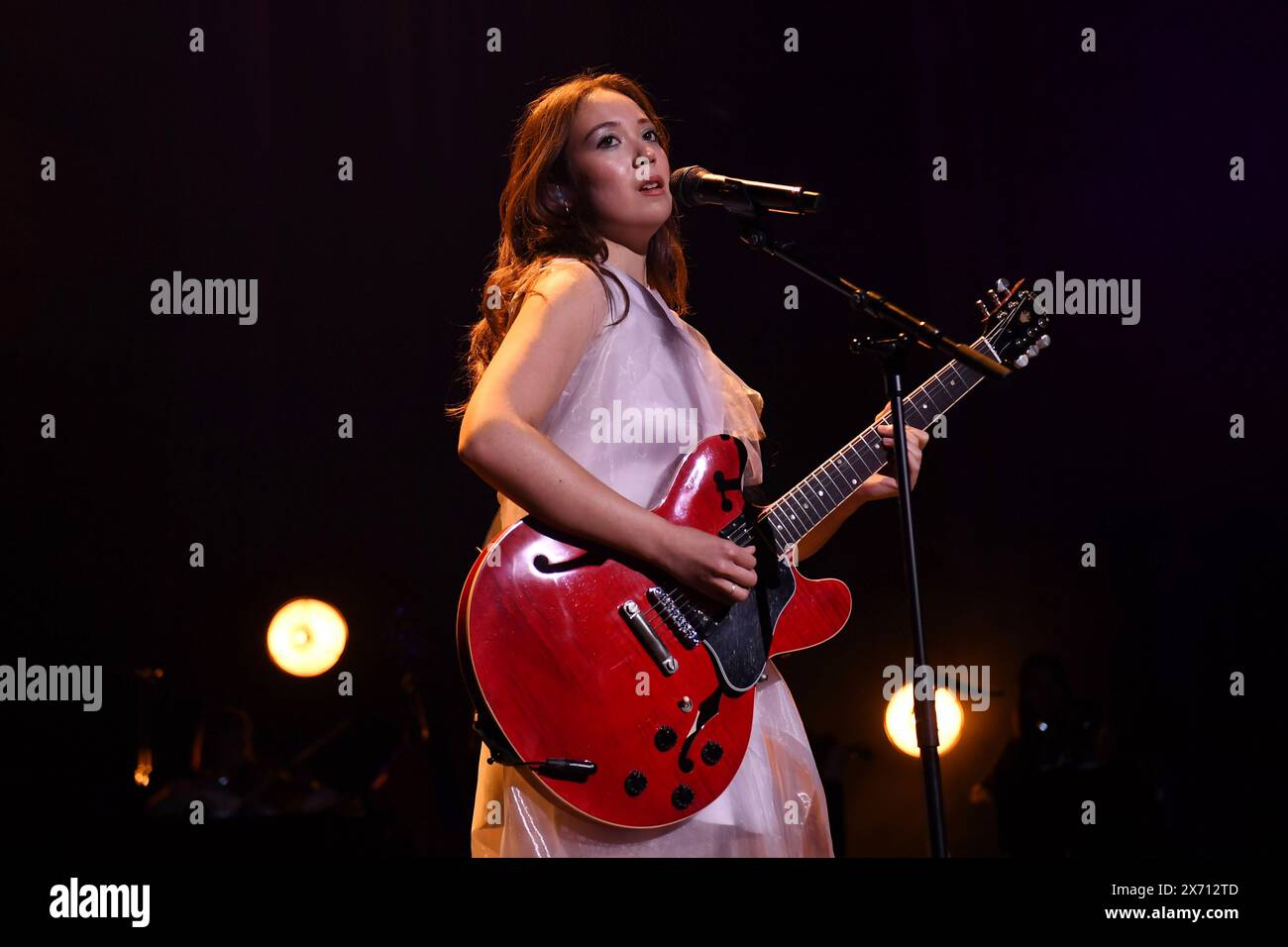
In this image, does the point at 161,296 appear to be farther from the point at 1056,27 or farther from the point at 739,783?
the point at 1056,27

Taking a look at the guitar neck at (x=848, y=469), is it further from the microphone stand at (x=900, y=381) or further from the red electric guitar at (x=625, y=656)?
the microphone stand at (x=900, y=381)

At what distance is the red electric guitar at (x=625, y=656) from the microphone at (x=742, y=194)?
40 centimetres

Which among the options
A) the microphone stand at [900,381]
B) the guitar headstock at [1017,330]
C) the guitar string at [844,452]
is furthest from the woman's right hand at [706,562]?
the guitar headstock at [1017,330]

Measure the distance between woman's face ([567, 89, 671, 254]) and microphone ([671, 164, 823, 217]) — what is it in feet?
0.51

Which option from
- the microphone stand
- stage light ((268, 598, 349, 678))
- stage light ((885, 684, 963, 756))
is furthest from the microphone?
stage light ((885, 684, 963, 756))

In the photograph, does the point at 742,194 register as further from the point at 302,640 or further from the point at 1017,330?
the point at 302,640

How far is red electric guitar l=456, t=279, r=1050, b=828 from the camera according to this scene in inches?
75.4

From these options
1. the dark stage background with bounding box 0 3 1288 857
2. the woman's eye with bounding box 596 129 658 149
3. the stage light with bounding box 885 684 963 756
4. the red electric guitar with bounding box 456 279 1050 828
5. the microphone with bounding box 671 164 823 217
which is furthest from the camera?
the stage light with bounding box 885 684 963 756

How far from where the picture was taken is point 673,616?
2043 mm

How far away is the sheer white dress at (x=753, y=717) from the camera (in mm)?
1994

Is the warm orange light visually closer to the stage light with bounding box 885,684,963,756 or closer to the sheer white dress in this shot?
the sheer white dress

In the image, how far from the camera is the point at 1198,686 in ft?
11.7
